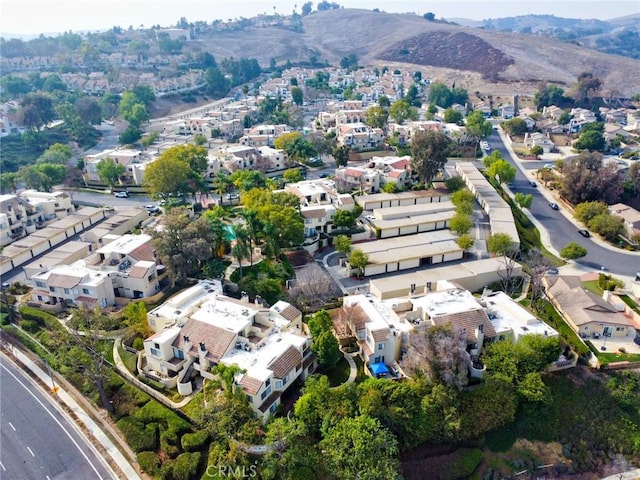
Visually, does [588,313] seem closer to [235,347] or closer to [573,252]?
[573,252]

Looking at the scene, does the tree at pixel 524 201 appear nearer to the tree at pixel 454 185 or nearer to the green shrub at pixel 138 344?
the tree at pixel 454 185

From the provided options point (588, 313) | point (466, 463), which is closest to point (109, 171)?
point (466, 463)

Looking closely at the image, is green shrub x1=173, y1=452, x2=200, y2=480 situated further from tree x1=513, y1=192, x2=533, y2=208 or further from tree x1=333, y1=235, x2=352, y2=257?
tree x1=513, y1=192, x2=533, y2=208

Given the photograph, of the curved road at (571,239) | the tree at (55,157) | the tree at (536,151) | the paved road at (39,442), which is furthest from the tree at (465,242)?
the tree at (55,157)

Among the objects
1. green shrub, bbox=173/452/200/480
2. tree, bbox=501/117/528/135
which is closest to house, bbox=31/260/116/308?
green shrub, bbox=173/452/200/480

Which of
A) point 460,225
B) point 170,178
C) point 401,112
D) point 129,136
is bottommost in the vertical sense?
point 460,225
